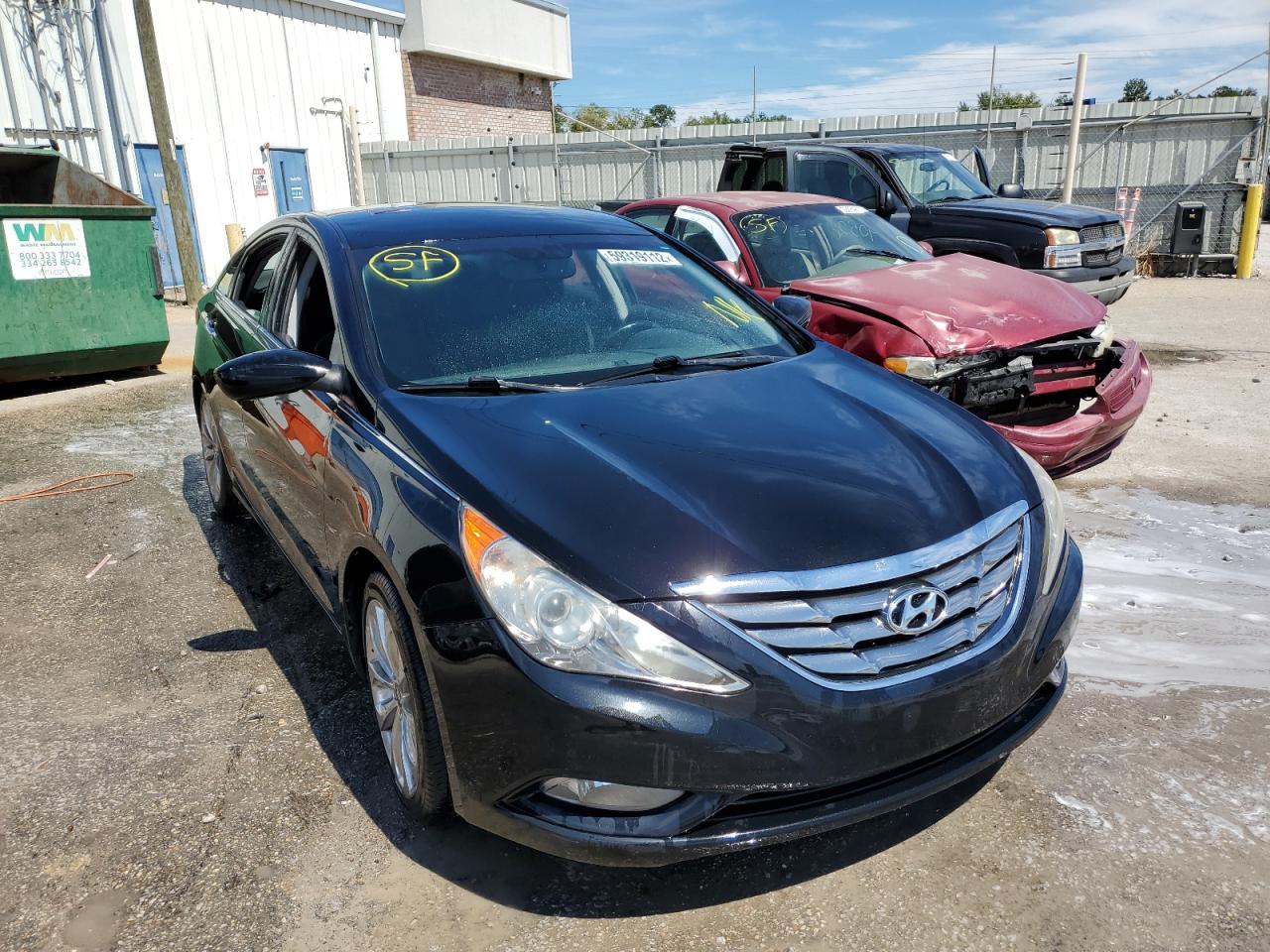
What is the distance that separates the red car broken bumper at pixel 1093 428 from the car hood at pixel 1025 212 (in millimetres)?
4486

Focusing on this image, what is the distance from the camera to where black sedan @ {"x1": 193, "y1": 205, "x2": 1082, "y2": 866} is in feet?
6.57

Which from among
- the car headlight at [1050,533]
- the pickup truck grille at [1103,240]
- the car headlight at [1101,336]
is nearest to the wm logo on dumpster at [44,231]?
the car headlight at [1101,336]

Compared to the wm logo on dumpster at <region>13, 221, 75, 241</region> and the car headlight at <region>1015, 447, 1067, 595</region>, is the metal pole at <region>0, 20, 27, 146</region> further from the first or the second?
the car headlight at <region>1015, 447, 1067, 595</region>

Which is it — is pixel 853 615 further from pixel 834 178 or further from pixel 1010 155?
pixel 1010 155

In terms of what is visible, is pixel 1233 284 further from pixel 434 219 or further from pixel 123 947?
pixel 123 947

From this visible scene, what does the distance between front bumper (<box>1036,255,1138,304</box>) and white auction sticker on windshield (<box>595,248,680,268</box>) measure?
233 inches

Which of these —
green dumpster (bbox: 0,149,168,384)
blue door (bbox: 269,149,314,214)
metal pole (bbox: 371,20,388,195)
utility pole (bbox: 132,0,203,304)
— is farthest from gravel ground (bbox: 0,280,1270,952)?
metal pole (bbox: 371,20,388,195)

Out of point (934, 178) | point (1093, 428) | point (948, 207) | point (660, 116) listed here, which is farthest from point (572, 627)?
point (660, 116)

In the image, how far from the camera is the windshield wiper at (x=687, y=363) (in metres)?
3.01

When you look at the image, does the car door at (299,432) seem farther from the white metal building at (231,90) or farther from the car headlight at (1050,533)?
the white metal building at (231,90)

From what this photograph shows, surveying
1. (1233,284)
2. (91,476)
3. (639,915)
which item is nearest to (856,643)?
(639,915)

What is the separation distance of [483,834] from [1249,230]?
607 inches

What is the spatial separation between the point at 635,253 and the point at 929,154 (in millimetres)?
7504

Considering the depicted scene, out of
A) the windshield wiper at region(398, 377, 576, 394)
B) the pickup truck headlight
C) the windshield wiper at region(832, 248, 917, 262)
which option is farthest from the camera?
the pickup truck headlight
